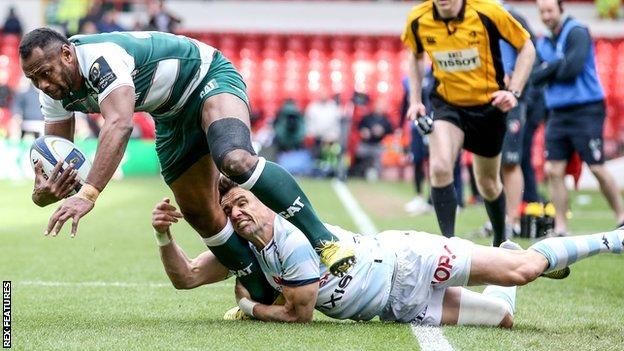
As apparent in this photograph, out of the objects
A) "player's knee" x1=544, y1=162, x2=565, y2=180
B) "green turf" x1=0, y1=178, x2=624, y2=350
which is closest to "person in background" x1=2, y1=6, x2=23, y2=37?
"green turf" x1=0, y1=178, x2=624, y2=350

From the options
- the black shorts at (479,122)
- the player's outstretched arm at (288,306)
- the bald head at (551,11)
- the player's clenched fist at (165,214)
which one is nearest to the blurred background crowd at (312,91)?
the bald head at (551,11)

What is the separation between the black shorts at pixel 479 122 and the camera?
8797mm

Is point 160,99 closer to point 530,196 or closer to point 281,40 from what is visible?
point 530,196

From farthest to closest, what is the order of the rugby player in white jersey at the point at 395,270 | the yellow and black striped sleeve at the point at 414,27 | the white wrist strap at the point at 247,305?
1. the yellow and black striped sleeve at the point at 414,27
2. the white wrist strap at the point at 247,305
3. the rugby player in white jersey at the point at 395,270

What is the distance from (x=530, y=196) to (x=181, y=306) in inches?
250

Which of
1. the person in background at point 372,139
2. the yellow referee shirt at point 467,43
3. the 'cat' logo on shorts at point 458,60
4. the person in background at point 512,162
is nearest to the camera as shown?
the yellow referee shirt at point 467,43

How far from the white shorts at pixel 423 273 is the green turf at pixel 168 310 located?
12 centimetres

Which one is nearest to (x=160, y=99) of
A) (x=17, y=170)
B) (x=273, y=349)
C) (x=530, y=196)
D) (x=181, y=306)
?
(x=181, y=306)

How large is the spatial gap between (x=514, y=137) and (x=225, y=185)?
17.9 feet

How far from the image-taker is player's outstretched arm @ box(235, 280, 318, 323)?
19.4 feet

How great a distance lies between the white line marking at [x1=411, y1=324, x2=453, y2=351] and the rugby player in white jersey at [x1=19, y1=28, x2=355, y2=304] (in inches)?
19.5

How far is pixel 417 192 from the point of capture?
15.5 m

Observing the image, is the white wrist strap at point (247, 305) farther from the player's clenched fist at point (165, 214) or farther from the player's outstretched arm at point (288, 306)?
the player's clenched fist at point (165, 214)

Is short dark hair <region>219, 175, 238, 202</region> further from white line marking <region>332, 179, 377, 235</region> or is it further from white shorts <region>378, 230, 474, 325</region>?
white line marking <region>332, 179, 377, 235</region>
